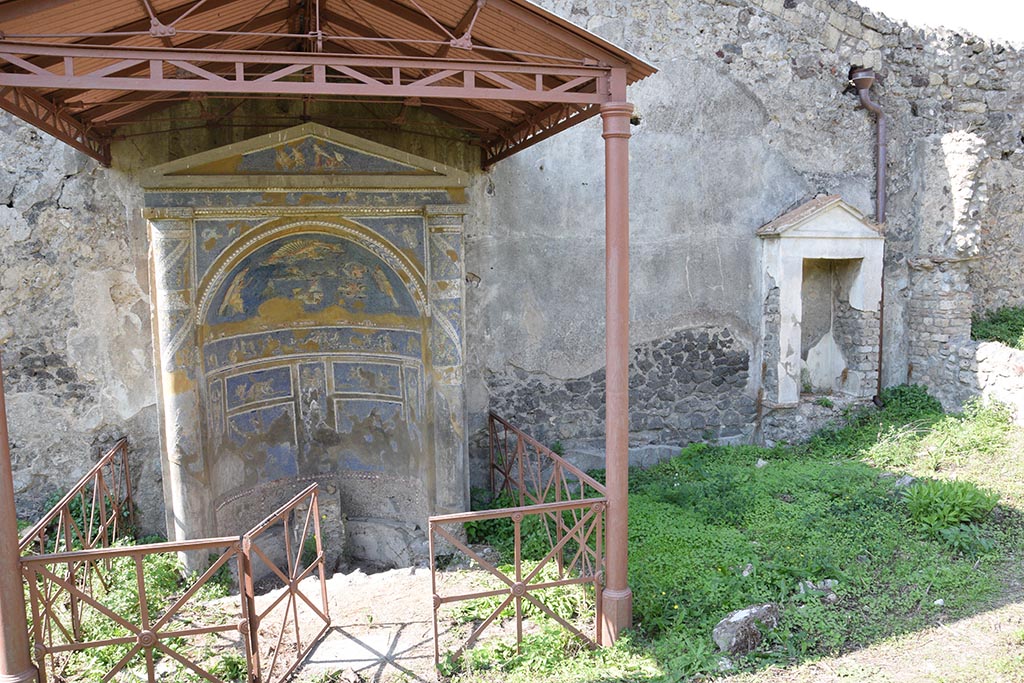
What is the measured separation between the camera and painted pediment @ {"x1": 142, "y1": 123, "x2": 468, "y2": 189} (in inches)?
252

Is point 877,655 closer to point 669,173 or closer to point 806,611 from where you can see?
point 806,611

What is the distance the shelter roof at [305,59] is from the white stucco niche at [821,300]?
12.6 ft

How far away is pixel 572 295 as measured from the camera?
340 inches

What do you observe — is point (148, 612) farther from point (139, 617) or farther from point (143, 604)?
point (143, 604)

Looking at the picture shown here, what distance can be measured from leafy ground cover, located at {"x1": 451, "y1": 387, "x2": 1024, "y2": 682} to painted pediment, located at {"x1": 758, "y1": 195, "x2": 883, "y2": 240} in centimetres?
242

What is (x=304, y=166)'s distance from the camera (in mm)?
6711

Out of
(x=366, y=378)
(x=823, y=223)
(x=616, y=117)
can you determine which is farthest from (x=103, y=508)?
(x=823, y=223)

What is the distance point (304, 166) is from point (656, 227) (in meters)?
4.14

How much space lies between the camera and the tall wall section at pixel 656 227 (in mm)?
7199

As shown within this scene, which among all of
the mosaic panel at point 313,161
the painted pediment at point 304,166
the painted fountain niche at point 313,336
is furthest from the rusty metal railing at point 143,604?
the mosaic panel at point 313,161

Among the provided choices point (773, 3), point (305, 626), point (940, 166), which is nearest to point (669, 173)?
point (773, 3)

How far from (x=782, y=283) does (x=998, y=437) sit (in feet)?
9.30

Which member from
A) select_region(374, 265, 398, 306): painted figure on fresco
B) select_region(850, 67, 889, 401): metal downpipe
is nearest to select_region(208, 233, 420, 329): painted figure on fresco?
select_region(374, 265, 398, 306): painted figure on fresco

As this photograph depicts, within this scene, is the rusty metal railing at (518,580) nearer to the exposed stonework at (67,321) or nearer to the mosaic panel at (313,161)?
the mosaic panel at (313,161)
